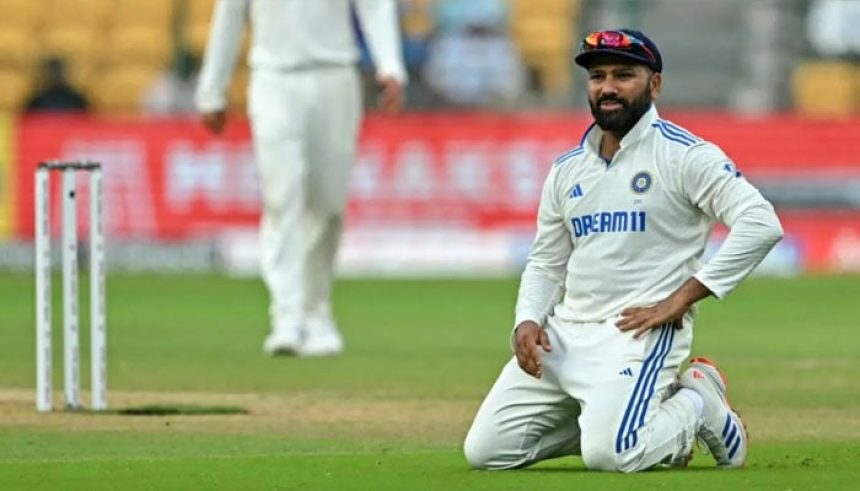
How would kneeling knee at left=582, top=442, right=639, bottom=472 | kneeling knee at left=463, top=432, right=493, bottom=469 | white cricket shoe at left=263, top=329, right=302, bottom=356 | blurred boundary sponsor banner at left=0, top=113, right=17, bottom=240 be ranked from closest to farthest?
kneeling knee at left=582, top=442, right=639, bottom=472 < kneeling knee at left=463, top=432, right=493, bottom=469 < white cricket shoe at left=263, top=329, right=302, bottom=356 < blurred boundary sponsor banner at left=0, top=113, right=17, bottom=240

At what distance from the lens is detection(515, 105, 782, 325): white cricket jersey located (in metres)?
6.45

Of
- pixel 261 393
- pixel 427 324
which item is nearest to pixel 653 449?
pixel 261 393

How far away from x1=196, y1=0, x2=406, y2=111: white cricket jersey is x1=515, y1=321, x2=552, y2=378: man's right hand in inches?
195

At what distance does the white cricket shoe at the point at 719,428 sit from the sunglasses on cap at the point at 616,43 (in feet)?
3.27

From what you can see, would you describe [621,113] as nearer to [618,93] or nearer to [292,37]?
[618,93]

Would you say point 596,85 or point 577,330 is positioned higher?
point 596,85

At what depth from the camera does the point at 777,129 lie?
18.5 meters

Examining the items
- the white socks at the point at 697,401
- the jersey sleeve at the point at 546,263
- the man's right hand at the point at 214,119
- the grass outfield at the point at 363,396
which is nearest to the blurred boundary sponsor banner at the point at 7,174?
the grass outfield at the point at 363,396

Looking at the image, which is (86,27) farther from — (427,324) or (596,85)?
(596,85)

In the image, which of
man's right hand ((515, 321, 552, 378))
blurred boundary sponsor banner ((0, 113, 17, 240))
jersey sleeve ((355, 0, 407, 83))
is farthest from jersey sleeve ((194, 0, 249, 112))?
blurred boundary sponsor banner ((0, 113, 17, 240))

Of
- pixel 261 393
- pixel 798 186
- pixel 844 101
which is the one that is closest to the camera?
pixel 261 393

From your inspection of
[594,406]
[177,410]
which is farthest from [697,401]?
[177,410]

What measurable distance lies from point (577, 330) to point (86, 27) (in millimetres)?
15046

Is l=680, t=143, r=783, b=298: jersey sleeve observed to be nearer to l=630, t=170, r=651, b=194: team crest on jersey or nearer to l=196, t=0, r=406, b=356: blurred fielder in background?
l=630, t=170, r=651, b=194: team crest on jersey
